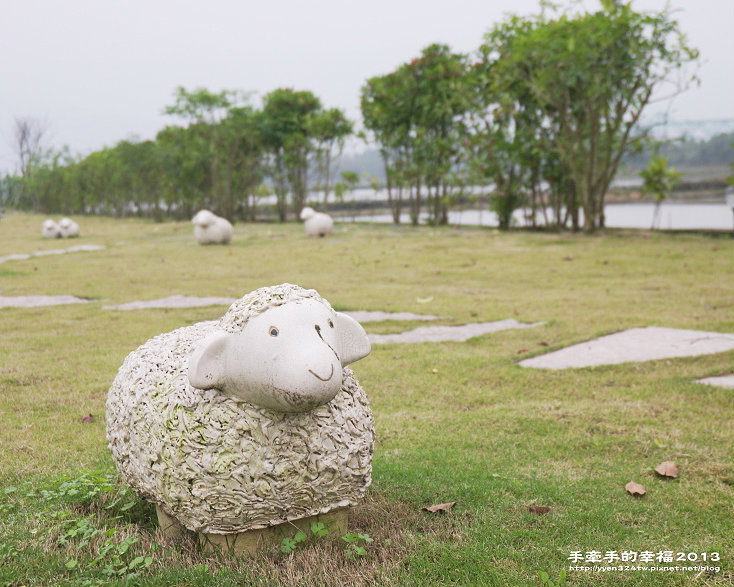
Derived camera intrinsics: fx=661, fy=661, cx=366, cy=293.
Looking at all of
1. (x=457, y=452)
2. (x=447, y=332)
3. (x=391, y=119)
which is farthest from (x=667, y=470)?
(x=391, y=119)

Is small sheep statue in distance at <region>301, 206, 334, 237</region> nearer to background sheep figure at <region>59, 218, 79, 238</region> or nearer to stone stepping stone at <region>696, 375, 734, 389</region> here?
background sheep figure at <region>59, 218, 79, 238</region>

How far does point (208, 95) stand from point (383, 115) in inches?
351

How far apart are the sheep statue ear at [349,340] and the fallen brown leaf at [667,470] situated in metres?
2.43

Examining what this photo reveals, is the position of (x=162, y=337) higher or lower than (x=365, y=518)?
higher

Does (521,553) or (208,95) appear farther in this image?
(208,95)

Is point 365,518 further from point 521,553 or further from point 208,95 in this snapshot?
point 208,95

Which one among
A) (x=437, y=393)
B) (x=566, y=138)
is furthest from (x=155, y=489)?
(x=566, y=138)

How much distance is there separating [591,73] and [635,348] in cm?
1348

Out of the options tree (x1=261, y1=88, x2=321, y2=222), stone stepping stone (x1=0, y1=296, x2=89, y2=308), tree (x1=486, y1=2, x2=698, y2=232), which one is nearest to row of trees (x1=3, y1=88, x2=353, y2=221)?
tree (x1=261, y1=88, x2=321, y2=222)

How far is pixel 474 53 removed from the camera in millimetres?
24516

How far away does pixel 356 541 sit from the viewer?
3.49 m

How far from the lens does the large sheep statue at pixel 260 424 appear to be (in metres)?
3.02

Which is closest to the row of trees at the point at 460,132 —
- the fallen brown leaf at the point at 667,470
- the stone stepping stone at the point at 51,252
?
the stone stepping stone at the point at 51,252

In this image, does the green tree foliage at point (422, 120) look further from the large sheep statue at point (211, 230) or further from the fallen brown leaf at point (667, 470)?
the fallen brown leaf at point (667, 470)
